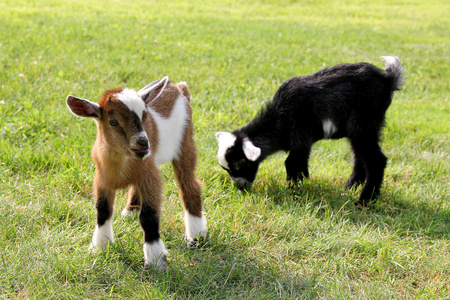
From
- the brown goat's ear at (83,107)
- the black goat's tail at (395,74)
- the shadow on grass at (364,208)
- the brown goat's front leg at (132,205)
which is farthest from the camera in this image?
the black goat's tail at (395,74)

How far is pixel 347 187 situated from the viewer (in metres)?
4.55

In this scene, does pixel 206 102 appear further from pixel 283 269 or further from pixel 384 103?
pixel 283 269

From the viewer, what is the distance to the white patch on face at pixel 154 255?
299 centimetres

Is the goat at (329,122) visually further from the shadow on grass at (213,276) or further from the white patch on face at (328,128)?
the shadow on grass at (213,276)

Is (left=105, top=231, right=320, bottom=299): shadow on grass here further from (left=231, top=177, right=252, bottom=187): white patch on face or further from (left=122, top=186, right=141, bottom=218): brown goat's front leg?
(left=231, top=177, right=252, bottom=187): white patch on face

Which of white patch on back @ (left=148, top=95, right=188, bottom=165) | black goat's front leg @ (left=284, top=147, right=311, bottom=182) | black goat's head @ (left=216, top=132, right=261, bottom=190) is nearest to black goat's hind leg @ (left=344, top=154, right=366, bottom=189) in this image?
black goat's front leg @ (left=284, top=147, right=311, bottom=182)

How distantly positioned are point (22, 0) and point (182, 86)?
38.4 ft

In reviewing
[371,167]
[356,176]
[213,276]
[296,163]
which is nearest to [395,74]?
[371,167]

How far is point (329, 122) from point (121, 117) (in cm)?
226

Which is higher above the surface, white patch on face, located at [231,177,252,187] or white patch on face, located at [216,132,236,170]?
white patch on face, located at [216,132,236,170]

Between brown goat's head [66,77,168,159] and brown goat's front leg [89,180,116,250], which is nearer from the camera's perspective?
brown goat's head [66,77,168,159]

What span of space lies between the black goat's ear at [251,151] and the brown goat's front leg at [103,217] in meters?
1.45

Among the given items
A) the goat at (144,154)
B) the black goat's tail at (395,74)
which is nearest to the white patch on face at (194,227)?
the goat at (144,154)

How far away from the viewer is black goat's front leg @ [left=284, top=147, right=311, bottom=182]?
4.29m
